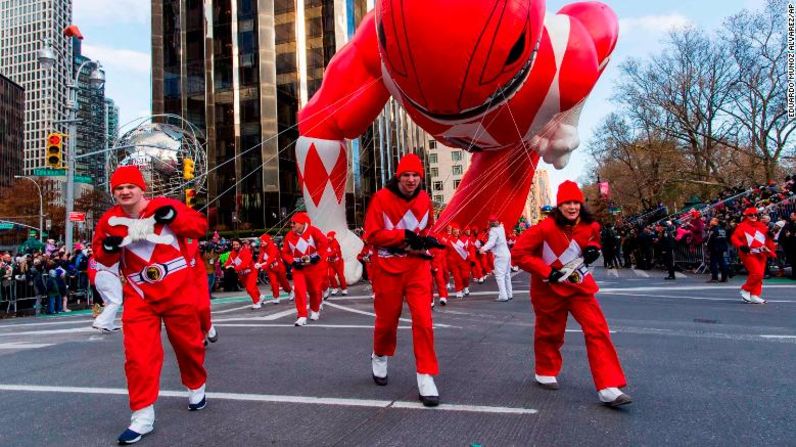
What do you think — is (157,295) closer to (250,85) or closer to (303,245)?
(303,245)

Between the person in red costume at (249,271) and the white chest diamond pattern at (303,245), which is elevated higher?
the white chest diamond pattern at (303,245)

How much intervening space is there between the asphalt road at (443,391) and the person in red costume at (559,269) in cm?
36

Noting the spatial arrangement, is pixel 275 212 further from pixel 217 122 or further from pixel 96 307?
pixel 96 307

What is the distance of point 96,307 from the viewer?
10383mm

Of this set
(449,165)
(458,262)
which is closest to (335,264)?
(458,262)

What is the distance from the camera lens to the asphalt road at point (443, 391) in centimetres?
329

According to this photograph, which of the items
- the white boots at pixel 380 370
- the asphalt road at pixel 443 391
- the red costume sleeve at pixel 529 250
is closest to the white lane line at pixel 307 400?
the asphalt road at pixel 443 391

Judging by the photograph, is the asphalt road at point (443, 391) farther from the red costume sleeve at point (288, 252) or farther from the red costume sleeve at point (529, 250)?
the red costume sleeve at point (288, 252)

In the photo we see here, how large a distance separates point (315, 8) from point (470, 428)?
114 ft

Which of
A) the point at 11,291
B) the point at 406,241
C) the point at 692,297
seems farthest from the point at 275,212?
the point at 406,241

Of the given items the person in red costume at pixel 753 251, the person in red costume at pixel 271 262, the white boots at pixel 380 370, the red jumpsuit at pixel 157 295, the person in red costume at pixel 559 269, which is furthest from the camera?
the person in red costume at pixel 271 262

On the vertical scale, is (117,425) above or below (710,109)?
below

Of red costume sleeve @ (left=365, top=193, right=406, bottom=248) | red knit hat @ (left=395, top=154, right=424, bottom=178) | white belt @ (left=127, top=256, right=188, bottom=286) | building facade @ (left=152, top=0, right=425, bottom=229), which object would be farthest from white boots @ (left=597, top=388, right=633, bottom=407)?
building facade @ (left=152, top=0, right=425, bottom=229)

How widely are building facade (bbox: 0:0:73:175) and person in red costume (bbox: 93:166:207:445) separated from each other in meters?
126
